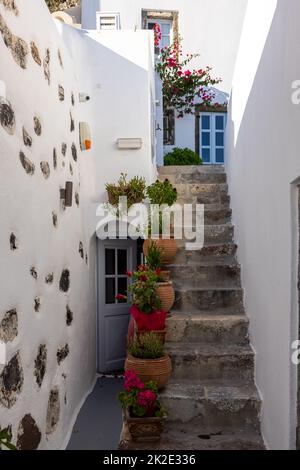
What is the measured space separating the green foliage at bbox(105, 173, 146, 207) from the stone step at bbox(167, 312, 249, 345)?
1.55m

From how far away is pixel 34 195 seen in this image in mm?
3201

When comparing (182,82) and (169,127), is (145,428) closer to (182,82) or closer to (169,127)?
(169,127)

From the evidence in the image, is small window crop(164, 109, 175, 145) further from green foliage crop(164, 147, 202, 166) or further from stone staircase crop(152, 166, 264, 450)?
stone staircase crop(152, 166, 264, 450)

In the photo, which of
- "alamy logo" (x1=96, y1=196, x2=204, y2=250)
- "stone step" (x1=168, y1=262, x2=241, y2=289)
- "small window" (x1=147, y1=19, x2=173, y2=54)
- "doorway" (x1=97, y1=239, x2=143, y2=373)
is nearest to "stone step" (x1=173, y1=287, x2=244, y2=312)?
"stone step" (x1=168, y1=262, x2=241, y2=289)

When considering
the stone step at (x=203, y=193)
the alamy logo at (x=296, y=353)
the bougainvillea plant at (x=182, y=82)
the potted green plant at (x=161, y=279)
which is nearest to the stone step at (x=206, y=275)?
the potted green plant at (x=161, y=279)

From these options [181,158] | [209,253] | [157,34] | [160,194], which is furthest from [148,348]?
[157,34]

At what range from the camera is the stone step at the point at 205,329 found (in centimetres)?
463

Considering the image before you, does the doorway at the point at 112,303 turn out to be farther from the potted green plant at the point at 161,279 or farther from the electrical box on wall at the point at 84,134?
the electrical box on wall at the point at 84,134

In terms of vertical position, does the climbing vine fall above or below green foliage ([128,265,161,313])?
above

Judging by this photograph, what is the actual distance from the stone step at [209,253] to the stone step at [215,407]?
188 cm

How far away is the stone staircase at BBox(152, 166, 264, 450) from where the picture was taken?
388 cm

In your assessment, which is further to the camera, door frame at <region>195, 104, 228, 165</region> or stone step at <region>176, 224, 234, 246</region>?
door frame at <region>195, 104, 228, 165</region>

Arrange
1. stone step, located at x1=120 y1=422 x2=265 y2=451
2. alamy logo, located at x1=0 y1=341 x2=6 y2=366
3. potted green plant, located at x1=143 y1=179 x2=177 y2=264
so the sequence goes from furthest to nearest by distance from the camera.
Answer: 1. potted green plant, located at x1=143 y1=179 x2=177 y2=264
2. stone step, located at x1=120 y1=422 x2=265 y2=451
3. alamy logo, located at x1=0 y1=341 x2=6 y2=366
